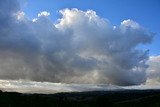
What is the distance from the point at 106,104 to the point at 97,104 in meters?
5.70

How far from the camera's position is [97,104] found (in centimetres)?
19112

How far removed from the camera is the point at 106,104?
18762cm
